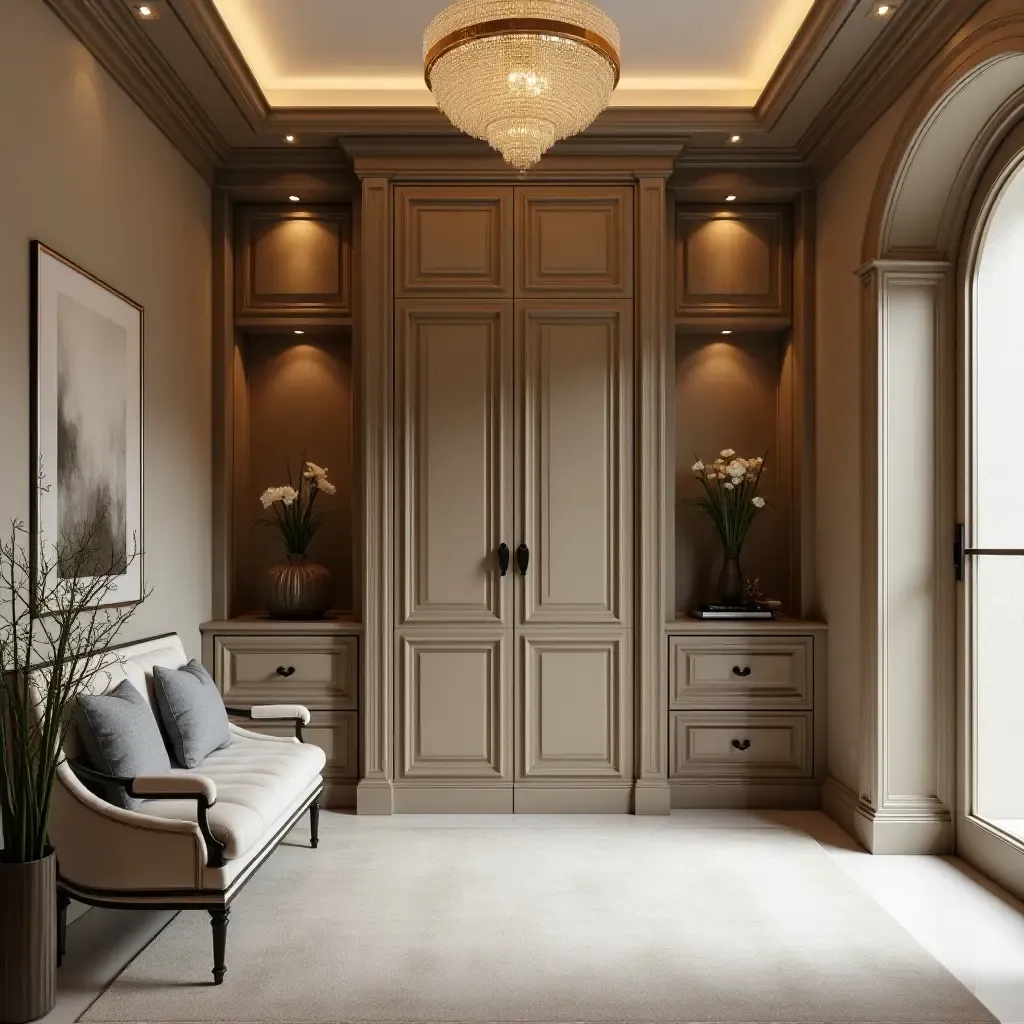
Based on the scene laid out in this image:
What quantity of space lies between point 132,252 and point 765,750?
11.1 ft

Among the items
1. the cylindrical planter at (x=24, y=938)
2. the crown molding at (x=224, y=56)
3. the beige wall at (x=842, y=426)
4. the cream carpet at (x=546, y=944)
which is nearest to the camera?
the cylindrical planter at (x=24, y=938)

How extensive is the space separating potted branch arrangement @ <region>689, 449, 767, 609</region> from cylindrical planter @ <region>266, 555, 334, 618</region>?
184 cm

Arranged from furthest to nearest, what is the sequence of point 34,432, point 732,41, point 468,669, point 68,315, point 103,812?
point 468,669 < point 732,41 < point 68,315 < point 34,432 < point 103,812

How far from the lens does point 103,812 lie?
2807 mm

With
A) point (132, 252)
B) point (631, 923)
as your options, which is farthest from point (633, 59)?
point (631, 923)

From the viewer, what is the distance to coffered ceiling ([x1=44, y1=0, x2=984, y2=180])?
357 centimetres

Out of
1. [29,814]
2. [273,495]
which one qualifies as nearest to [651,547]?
[273,495]

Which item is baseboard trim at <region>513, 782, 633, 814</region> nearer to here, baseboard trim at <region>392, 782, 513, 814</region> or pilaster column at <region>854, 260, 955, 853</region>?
baseboard trim at <region>392, 782, 513, 814</region>

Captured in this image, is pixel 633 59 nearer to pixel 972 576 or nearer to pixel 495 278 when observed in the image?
pixel 495 278

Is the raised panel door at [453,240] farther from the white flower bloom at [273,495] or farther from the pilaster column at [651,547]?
the white flower bloom at [273,495]

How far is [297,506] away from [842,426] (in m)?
2.51

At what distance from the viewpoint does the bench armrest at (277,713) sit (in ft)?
13.2

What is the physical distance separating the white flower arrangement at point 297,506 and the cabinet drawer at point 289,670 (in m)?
0.47

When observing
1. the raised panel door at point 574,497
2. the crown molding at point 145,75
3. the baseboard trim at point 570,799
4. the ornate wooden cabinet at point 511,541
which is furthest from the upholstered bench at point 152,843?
the crown molding at point 145,75
